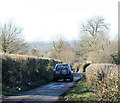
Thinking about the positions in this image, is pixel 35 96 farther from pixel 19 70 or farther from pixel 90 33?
pixel 90 33

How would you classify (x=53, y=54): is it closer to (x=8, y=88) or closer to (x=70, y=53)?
(x=70, y=53)

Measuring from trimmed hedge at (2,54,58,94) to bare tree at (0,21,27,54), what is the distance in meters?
10.4

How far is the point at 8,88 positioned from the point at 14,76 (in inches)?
50.0

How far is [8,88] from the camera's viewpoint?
11.6 meters

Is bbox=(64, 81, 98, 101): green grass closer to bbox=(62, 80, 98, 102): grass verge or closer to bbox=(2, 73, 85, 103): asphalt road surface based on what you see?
bbox=(62, 80, 98, 102): grass verge

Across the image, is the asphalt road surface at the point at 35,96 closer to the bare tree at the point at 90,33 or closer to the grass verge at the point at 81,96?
the grass verge at the point at 81,96

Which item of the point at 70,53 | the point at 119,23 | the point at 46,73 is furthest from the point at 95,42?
the point at 119,23

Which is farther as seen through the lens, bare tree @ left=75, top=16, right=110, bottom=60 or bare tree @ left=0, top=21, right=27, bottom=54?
bare tree @ left=75, top=16, right=110, bottom=60

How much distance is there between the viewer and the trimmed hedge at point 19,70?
11799 mm

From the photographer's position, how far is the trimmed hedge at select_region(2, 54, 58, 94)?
11.8m

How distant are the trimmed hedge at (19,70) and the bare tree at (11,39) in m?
10.4

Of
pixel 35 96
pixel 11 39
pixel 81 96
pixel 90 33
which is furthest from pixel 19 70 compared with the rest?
pixel 90 33

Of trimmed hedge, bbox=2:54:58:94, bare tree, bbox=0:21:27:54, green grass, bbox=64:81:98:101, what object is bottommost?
green grass, bbox=64:81:98:101

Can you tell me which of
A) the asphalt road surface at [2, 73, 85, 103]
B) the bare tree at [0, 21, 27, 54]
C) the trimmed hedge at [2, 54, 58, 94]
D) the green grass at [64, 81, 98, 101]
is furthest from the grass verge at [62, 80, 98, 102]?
the bare tree at [0, 21, 27, 54]
